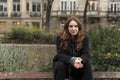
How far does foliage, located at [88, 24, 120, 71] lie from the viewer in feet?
32.2

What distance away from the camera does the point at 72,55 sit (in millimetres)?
7082

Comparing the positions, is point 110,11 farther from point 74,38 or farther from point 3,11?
point 74,38

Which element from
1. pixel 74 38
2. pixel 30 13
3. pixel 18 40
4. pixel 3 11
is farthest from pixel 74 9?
pixel 74 38

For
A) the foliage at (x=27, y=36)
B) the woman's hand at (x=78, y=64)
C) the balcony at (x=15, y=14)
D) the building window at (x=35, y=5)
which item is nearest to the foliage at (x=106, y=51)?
the woman's hand at (x=78, y=64)

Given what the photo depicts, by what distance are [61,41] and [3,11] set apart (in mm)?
48087

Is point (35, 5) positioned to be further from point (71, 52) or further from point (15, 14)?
point (71, 52)

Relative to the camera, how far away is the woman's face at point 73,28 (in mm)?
7090

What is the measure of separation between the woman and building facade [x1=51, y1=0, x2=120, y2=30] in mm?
44359

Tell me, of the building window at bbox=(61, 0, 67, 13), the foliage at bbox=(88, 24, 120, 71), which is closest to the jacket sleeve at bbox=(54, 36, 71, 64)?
the foliage at bbox=(88, 24, 120, 71)

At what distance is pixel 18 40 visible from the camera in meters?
19.5

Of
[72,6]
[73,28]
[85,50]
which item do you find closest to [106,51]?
[85,50]

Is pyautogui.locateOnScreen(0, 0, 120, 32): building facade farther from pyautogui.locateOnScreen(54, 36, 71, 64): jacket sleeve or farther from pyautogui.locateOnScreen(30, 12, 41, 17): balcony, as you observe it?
pyautogui.locateOnScreen(54, 36, 71, 64): jacket sleeve

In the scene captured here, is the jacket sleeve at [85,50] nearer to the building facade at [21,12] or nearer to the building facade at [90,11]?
the building facade at [90,11]

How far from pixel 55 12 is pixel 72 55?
46199 mm
